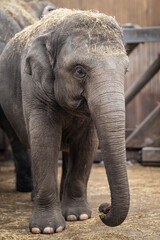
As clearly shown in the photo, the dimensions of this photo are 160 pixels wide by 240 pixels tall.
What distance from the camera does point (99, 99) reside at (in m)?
3.57

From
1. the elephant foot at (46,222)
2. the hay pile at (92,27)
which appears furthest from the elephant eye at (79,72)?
the elephant foot at (46,222)

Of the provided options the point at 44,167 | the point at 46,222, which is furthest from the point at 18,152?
the point at 46,222

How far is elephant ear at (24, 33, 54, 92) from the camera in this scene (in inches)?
159

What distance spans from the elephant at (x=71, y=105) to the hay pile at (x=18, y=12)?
6.75ft

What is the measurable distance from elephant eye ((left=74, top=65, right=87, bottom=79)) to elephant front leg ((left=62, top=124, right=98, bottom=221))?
927 millimetres

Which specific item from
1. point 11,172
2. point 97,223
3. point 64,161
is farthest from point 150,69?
point 97,223

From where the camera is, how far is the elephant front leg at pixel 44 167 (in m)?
4.15

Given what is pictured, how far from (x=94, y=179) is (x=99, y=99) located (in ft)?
12.5

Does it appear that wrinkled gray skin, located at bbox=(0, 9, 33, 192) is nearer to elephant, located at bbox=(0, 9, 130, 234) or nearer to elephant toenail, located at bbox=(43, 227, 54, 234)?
elephant, located at bbox=(0, 9, 130, 234)

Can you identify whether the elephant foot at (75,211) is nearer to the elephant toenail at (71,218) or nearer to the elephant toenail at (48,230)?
the elephant toenail at (71,218)

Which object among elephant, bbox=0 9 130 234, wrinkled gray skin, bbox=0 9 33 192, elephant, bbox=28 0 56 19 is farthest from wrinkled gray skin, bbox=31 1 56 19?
elephant, bbox=0 9 130 234

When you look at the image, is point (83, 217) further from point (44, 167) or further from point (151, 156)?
point (151, 156)

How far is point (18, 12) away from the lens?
23.2ft

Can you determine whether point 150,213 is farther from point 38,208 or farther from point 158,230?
point 38,208
